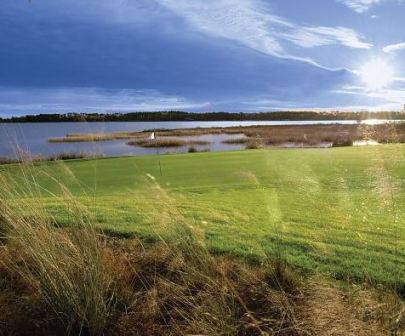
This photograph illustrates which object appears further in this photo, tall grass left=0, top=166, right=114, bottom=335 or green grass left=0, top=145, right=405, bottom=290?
green grass left=0, top=145, right=405, bottom=290

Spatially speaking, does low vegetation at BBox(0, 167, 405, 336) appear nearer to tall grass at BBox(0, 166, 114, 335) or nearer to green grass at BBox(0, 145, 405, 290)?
tall grass at BBox(0, 166, 114, 335)

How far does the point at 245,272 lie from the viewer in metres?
4.72

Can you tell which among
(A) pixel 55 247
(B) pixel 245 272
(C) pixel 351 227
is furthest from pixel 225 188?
(A) pixel 55 247

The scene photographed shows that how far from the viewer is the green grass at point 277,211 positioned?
5457 mm

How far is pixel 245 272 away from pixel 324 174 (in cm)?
908

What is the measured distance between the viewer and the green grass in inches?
215

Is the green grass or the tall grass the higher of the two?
the tall grass

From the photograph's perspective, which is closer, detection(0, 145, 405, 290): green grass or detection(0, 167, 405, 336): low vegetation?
detection(0, 167, 405, 336): low vegetation

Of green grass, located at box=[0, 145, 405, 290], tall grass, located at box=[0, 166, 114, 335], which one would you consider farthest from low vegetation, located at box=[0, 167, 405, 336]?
green grass, located at box=[0, 145, 405, 290]

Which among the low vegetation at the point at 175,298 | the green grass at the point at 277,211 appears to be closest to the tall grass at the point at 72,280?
the low vegetation at the point at 175,298

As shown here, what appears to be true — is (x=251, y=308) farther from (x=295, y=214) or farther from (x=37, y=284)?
(x=295, y=214)

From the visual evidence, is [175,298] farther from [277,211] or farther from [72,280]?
[277,211]

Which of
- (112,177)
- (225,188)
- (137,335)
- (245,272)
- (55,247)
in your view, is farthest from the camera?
(112,177)

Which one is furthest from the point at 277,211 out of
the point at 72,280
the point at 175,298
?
the point at 72,280
